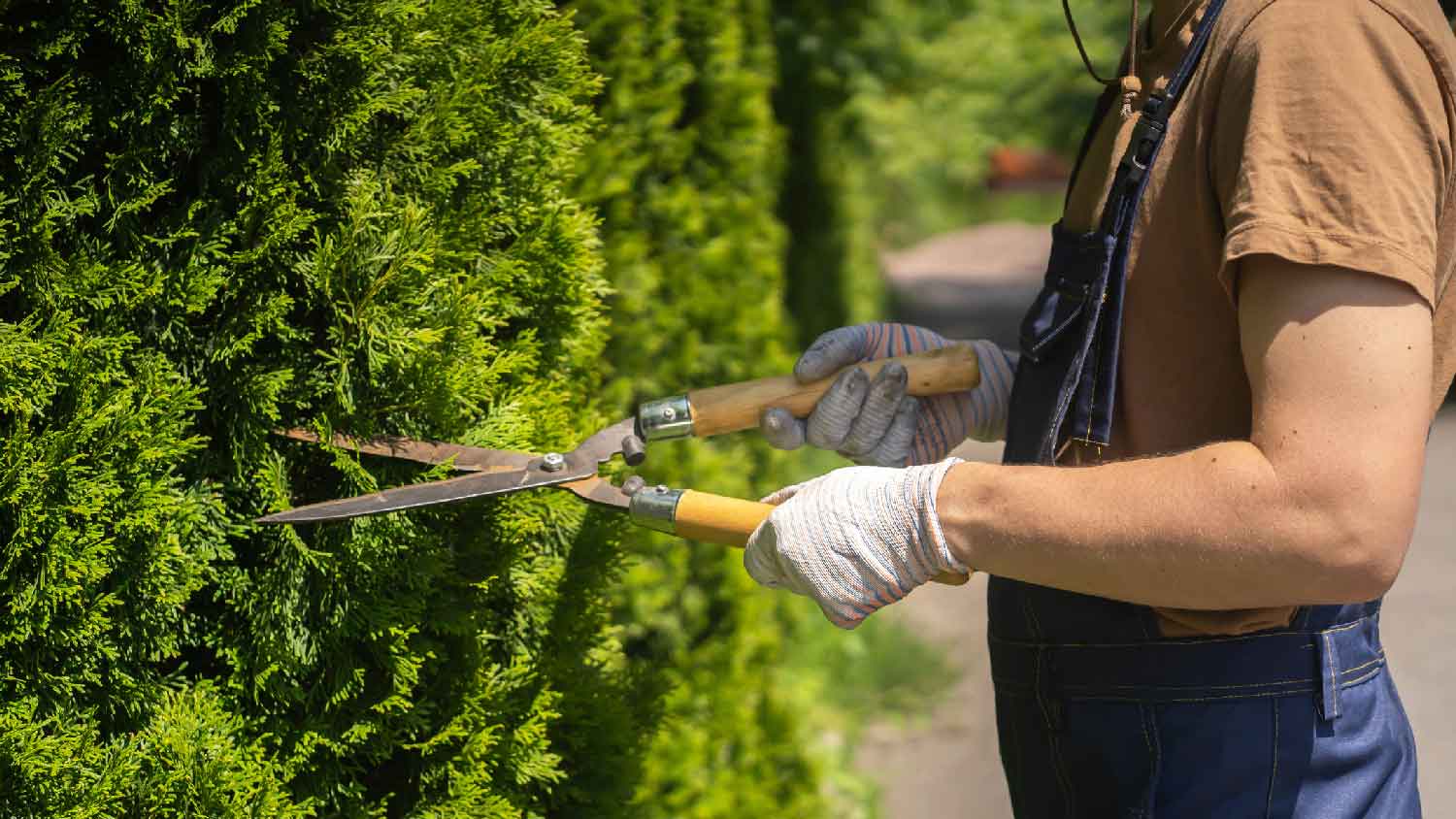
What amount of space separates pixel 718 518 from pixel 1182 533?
631 millimetres

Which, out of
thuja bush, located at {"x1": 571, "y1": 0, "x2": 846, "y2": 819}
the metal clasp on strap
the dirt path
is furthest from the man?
the dirt path

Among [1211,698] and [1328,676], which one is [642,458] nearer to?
[1211,698]

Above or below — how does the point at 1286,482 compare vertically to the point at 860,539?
above

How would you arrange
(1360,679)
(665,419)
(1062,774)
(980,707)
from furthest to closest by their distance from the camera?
(980,707)
(665,419)
(1062,774)
(1360,679)

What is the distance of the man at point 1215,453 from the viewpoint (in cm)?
120

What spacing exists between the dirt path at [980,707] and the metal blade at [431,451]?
304cm

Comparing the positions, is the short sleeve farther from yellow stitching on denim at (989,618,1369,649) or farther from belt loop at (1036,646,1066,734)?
belt loop at (1036,646,1066,734)

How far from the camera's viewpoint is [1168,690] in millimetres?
1522

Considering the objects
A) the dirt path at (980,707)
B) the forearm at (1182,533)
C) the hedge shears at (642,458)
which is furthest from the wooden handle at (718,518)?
the dirt path at (980,707)

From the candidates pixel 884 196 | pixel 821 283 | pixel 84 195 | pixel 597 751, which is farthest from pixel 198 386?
pixel 884 196

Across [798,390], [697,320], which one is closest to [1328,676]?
[798,390]

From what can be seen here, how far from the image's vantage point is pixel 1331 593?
1269 millimetres

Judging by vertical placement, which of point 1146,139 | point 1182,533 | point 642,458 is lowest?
point 642,458

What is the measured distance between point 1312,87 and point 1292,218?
0.46 feet
